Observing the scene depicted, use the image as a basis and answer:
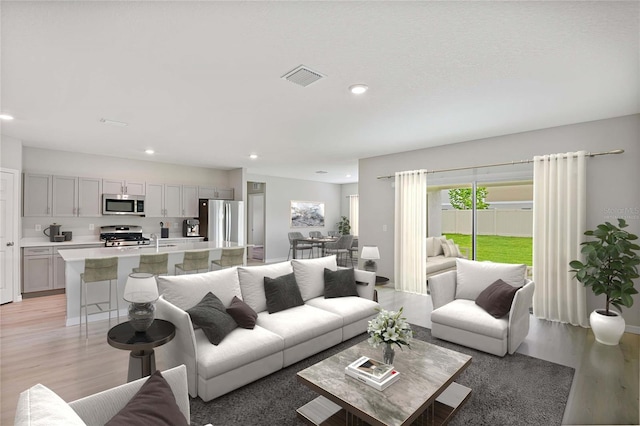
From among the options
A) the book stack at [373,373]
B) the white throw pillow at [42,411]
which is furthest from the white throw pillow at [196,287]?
the white throw pillow at [42,411]

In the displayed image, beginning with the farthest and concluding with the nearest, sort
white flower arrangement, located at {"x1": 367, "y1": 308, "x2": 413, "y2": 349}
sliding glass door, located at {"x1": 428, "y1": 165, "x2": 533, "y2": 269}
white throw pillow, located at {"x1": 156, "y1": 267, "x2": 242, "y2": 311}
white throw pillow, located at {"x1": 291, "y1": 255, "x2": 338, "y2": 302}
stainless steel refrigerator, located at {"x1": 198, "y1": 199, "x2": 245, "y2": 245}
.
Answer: stainless steel refrigerator, located at {"x1": 198, "y1": 199, "x2": 245, "y2": 245}
sliding glass door, located at {"x1": 428, "y1": 165, "x2": 533, "y2": 269}
white throw pillow, located at {"x1": 291, "y1": 255, "x2": 338, "y2": 302}
white throw pillow, located at {"x1": 156, "y1": 267, "x2": 242, "y2": 311}
white flower arrangement, located at {"x1": 367, "y1": 308, "x2": 413, "y2": 349}

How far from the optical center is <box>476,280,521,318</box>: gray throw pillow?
344 centimetres

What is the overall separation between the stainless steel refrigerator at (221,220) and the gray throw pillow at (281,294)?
456cm

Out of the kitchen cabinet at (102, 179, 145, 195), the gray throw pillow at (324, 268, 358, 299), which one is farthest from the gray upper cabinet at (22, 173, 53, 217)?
the gray throw pillow at (324, 268, 358, 299)

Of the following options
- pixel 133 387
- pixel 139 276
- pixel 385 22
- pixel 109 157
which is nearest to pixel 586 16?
pixel 385 22

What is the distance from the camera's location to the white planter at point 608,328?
3541mm

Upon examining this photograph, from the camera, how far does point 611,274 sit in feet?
12.1

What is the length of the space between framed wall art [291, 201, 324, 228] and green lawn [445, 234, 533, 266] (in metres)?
5.83

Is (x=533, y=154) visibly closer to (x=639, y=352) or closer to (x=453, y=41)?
(x=639, y=352)

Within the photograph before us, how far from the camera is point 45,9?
1.98 meters

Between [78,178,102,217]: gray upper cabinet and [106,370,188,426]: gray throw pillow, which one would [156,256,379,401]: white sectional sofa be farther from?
[78,178,102,217]: gray upper cabinet

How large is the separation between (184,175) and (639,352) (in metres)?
8.60

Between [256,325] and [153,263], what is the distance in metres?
2.28

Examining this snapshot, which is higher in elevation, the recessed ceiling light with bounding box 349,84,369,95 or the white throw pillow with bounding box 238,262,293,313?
the recessed ceiling light with bounding box 349,84,369,95
